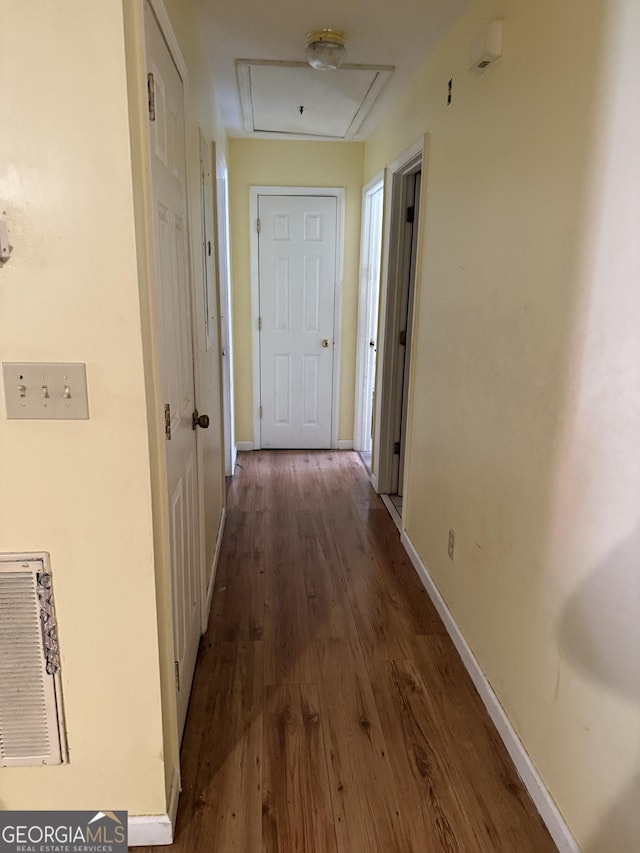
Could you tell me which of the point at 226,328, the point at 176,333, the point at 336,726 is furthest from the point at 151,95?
the point at 226,328

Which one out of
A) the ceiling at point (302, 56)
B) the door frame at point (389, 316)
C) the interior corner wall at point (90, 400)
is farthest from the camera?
the door frame at point (389, 316)

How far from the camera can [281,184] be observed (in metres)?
4.41

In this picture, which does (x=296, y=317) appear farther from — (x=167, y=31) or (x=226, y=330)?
(x=167, y=31)

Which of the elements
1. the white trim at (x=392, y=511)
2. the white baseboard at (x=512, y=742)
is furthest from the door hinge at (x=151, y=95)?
the white trim at (x=392, y=511)

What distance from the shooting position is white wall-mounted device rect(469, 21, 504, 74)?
74.5 inches

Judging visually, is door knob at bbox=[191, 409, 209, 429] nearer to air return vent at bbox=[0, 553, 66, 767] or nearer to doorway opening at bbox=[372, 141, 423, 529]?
air return vent at bbox=[0, 553, 66, 767]

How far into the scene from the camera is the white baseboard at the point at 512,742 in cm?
147

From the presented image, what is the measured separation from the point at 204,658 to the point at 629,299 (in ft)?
6.22

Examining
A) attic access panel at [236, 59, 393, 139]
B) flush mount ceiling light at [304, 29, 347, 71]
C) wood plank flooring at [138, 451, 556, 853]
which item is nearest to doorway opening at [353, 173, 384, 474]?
attic access panel at [236, 59, 393, 139]

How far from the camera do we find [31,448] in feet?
3.98

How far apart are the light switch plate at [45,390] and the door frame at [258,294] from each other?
3.50m

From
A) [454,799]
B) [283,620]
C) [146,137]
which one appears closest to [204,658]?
[283,620]

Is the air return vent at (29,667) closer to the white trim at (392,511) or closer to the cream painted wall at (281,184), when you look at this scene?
the white trim at (392,511)

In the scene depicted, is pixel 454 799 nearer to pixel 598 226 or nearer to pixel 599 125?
pixel 598 226
